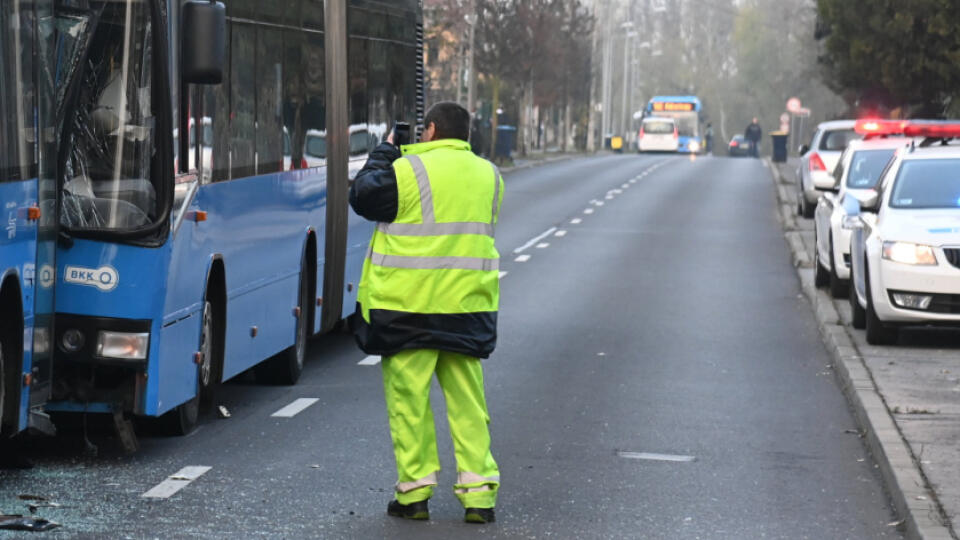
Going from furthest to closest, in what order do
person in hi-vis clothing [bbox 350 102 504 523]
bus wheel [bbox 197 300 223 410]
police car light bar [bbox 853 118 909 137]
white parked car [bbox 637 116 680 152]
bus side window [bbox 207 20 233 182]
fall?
white parked car [bbox 637 116 680 152] < police car light bar [bbox 853 118 909 137] < bus wheel [bbox 197 300 223 410] < bus side window [bbox 207 20 233 182] < person in hi-vis clothing [bbox 350 102 504 523]

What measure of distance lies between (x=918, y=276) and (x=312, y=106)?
197 inches

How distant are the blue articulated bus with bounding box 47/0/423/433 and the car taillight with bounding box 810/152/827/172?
20.7m

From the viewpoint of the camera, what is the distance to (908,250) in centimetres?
1508

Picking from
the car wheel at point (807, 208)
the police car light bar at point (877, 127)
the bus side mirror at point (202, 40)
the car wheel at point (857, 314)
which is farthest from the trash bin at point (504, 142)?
the bus side mirror at point (202, 40)

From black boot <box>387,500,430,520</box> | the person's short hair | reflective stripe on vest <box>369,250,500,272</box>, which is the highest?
the person's short hair

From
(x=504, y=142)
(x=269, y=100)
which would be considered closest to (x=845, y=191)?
(x=269, y=100)

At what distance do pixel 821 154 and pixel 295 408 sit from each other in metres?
22.7

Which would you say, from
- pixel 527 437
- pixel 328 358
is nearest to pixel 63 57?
pixel 527 437

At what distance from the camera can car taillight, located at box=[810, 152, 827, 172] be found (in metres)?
32.7

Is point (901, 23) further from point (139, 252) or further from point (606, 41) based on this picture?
point (606, 41)

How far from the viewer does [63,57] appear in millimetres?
8781

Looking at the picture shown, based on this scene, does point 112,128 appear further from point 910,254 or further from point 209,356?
point 910,254

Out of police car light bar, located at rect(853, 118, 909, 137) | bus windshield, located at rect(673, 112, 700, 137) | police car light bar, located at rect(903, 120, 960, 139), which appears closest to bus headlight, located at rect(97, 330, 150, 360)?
police car light bar, located at rect(903, 120, 960, 139)

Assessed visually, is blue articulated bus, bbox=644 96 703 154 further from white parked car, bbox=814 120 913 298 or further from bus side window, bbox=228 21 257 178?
bus side window, bbox=228 21 257 178
